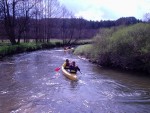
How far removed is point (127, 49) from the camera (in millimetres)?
21781

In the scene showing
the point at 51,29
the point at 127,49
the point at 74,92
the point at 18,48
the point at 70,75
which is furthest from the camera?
the point at 51,29

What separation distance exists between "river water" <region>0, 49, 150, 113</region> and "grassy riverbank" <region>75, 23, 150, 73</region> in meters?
1.23

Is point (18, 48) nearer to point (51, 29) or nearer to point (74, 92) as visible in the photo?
point (74, 92)

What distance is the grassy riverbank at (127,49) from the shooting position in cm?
2030

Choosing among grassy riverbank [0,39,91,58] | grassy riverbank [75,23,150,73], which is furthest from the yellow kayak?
grassy riverbank [0,39,91,58]

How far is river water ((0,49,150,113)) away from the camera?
1182cm

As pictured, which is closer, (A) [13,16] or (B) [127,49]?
(B) [127,49]

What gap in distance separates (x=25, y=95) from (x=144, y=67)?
10.2m

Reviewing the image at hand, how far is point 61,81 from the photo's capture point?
58.4 feet

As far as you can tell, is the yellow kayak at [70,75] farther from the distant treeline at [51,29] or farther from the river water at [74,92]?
the distant treeline at [51,29]

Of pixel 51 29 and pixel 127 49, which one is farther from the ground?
pixel 51 29

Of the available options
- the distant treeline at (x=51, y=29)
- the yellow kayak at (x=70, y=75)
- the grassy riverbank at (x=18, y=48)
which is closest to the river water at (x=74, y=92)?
the yellow kayak at (x=70, y=75)

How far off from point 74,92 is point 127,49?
8604mm

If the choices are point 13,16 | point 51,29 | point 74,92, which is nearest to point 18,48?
point 13,16
